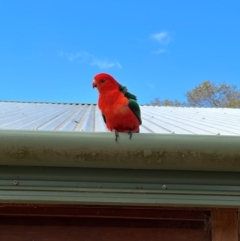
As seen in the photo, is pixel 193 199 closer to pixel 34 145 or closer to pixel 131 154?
pixel 131 154

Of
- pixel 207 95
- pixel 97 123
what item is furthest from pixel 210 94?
pixel 97 123

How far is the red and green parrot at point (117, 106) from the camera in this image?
241 cm

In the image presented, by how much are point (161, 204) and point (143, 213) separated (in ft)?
0.78

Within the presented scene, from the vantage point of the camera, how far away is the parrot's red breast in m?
2.41

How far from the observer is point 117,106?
2.47 m

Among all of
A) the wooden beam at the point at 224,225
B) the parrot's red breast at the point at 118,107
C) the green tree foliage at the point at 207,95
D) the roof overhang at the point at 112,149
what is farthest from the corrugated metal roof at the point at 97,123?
the green tree foliage at the point at 207,95

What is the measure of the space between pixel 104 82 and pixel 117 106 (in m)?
0.29

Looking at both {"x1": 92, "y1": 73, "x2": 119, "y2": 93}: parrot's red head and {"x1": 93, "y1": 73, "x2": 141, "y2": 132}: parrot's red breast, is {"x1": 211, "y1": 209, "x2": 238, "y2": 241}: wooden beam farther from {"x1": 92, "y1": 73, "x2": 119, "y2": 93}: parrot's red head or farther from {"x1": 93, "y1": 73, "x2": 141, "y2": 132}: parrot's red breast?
{"x1": 92, "y1": 73, "x2": 119, "y2": 93}: parrot's red head

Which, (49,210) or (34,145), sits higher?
(34,145)

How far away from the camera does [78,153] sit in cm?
193

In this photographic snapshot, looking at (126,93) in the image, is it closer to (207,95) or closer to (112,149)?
(112,149)

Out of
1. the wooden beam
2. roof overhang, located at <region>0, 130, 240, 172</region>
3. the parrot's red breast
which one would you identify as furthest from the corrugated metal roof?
roof overhang, located at <region>0, 130, 240, 172</region>

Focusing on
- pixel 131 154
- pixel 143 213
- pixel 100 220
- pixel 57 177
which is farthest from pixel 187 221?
pixel 57 177

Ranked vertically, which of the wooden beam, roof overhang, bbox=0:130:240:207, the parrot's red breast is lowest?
the wooden beam
